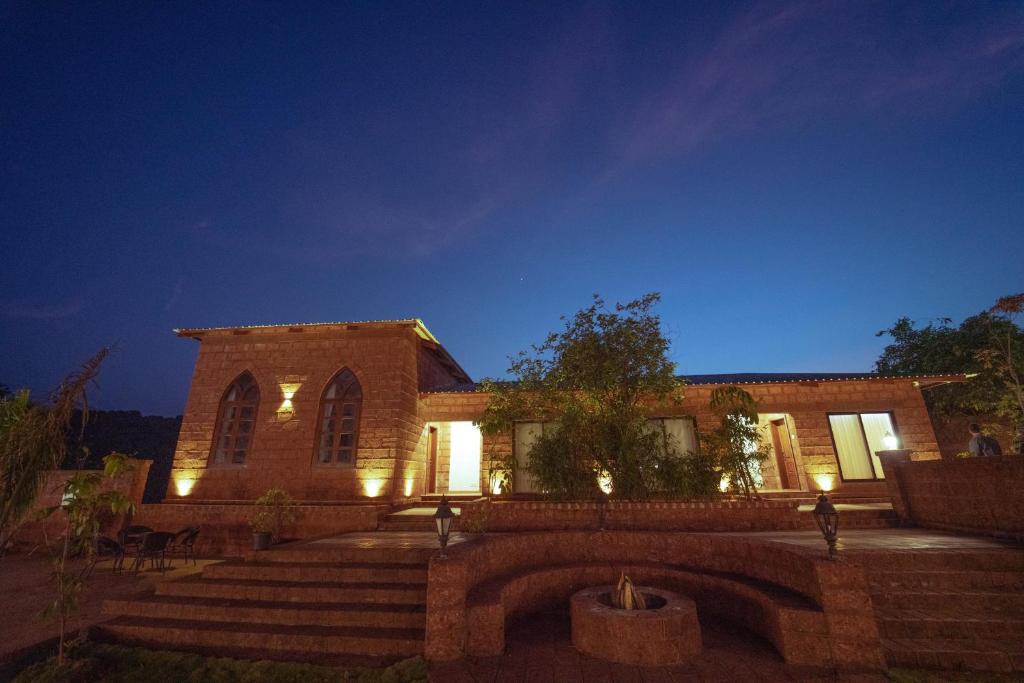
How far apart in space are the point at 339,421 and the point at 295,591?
6309 mm

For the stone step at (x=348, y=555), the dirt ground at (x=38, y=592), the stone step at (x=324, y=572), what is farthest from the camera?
the stone step at (x=348, y=555)

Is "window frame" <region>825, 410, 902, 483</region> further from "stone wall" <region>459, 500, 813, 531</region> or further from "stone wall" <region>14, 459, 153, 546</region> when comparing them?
"stone wall" <region>14, 459, 153, 546</region>

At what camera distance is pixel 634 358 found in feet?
30.9

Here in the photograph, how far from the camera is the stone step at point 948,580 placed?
485 centimetres

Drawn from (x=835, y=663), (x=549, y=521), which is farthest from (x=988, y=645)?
(x=549, y=521)

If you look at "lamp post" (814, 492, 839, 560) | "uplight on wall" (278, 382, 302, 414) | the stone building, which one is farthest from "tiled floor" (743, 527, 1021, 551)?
"uplight on wall" (278, 382, 302, 414)

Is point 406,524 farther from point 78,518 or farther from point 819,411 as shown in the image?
point 819,411

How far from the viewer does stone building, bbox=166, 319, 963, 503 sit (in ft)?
36.3

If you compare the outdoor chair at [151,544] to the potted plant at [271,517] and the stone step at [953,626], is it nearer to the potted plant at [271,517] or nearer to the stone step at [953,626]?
the potted plant at [271,517]

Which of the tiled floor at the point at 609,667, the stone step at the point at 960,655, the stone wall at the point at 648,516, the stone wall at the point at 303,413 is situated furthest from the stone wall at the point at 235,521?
the stone step at the point at 960,655

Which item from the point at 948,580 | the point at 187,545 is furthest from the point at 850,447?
the point at 187,545

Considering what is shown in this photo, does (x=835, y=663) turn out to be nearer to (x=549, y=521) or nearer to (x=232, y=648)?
(x=549, y=521)

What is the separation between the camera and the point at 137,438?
22.8m

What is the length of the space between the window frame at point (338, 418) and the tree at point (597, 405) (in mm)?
3729
